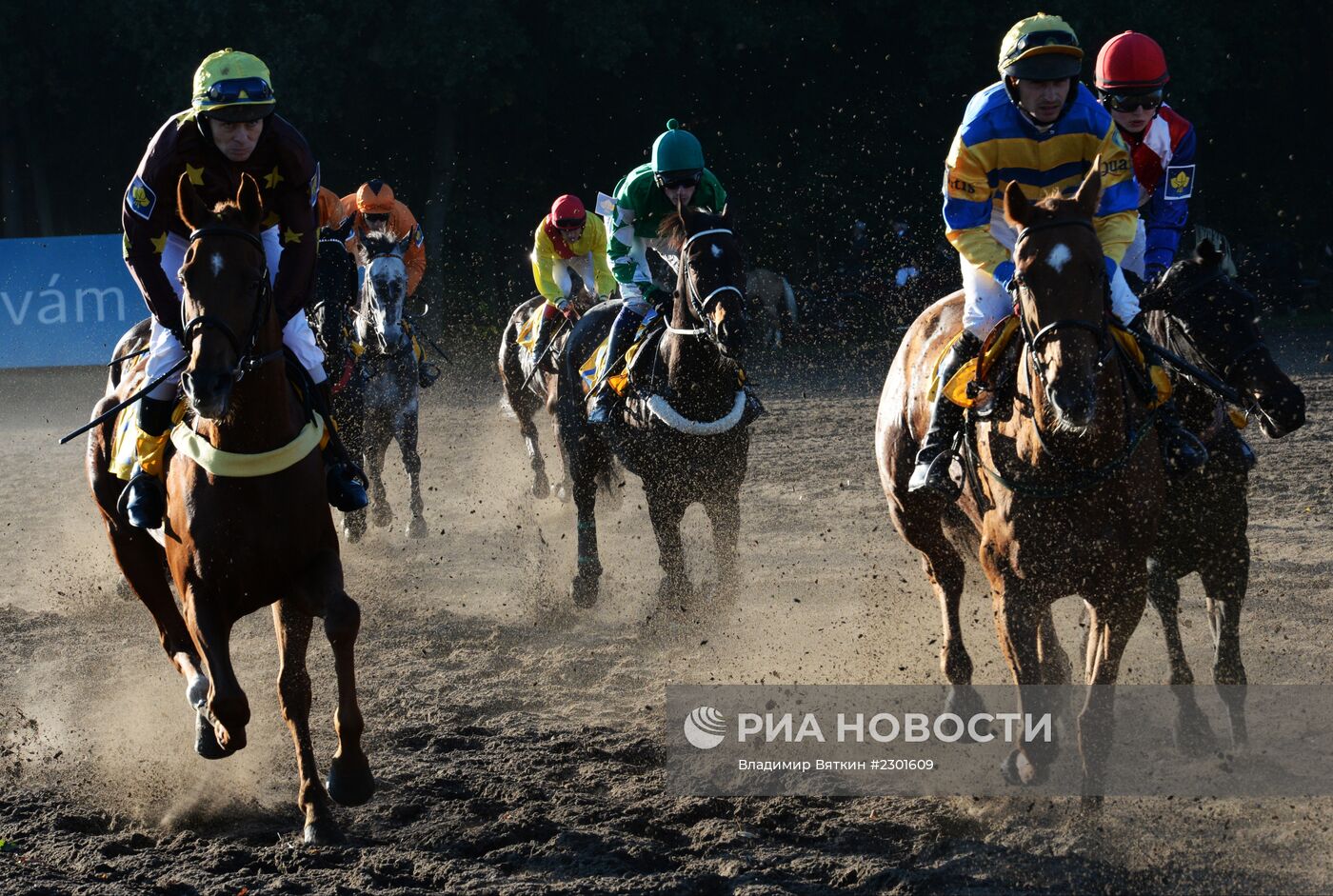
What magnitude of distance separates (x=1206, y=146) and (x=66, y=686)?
1991 cm

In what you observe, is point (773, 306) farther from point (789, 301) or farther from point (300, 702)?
point (300, 702)

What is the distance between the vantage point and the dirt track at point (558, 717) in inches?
183

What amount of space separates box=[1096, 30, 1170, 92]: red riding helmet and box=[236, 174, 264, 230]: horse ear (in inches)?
133

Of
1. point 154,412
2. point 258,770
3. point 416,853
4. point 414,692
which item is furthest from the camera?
point 414,692

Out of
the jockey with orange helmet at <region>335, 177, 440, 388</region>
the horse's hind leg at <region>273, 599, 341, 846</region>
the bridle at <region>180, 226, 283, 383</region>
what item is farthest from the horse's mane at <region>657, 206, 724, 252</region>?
the jockey with orange helmet at <region>335, 177, 440, 388</region>

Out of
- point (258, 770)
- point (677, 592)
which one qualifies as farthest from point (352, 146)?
point (258, 770)

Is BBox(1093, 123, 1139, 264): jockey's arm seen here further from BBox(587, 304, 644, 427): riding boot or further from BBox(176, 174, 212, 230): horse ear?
BBox(587, 304, 644, 427): riding boot

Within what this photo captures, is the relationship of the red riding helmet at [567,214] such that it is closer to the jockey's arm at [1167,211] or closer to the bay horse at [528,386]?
the bay horse at [528,386]

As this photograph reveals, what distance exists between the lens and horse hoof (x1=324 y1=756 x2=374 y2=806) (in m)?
5.02

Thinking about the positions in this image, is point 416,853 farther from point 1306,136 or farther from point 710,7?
point 1306,136

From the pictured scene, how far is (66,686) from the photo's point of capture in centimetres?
712

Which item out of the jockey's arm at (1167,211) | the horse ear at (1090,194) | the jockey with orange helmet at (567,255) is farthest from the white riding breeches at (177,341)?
the jockey with orange helmet at (567,255)

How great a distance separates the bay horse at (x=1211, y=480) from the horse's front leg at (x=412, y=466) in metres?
5.79

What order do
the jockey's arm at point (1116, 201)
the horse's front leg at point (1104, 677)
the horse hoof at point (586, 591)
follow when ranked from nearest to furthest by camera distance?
the horse's front leg at point (1104, 677) < the jockey's arm at point (1116, 201) < the horse hoof at point (586, 591)
